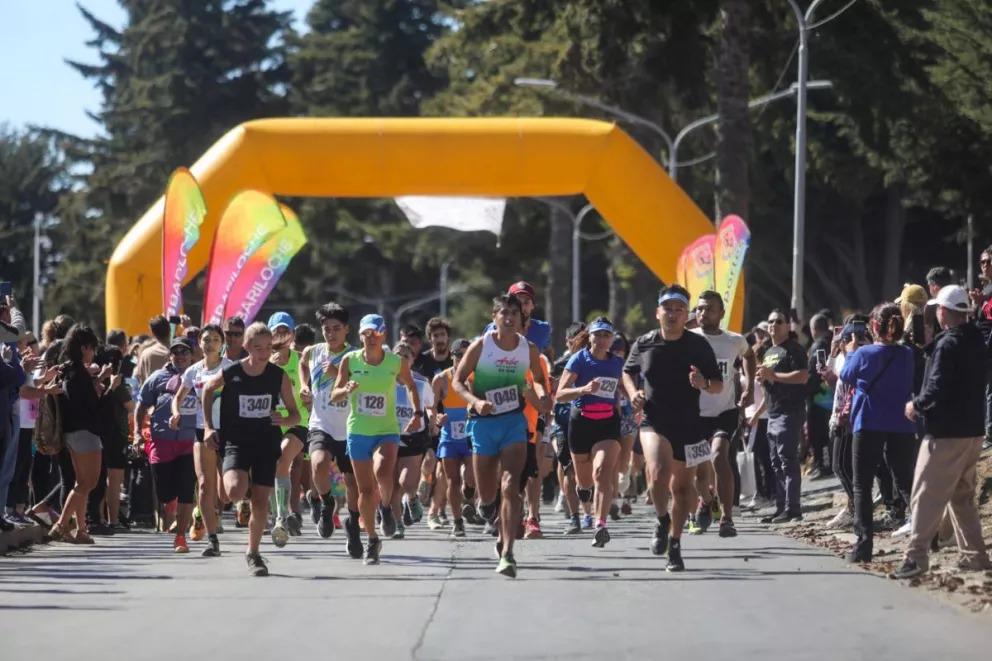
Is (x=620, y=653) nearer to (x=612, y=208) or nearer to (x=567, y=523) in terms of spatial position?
(x=567, y=523)

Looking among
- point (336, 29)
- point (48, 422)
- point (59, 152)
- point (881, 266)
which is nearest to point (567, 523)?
point (48, 422)

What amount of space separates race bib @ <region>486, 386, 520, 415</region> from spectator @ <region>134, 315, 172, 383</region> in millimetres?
5770

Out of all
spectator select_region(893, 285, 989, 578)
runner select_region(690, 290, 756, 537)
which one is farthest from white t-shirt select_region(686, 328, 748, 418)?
spectator select_region(893, 285, 989, 578)

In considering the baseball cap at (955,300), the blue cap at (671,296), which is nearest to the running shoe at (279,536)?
the blue cap at (671,296)

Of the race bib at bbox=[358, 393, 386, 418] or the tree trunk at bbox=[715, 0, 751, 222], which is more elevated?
the tree trunk at bbox=[715, 0, 751, 222]

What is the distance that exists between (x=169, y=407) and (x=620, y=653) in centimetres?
816

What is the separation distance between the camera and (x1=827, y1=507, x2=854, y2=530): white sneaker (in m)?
16.2

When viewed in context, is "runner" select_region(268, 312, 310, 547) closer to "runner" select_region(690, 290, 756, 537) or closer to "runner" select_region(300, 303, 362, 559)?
"runner" select_region(300, 303, 362, 559)

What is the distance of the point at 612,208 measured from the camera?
25578 mm

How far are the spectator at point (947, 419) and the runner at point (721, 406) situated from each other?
3.47 metres

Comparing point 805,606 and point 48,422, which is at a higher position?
point 48,422

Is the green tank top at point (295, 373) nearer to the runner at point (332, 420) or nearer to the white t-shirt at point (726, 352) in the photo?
the runner at point (332, 420)

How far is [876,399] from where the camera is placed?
1309cm

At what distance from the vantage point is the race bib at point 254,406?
13.2 m
